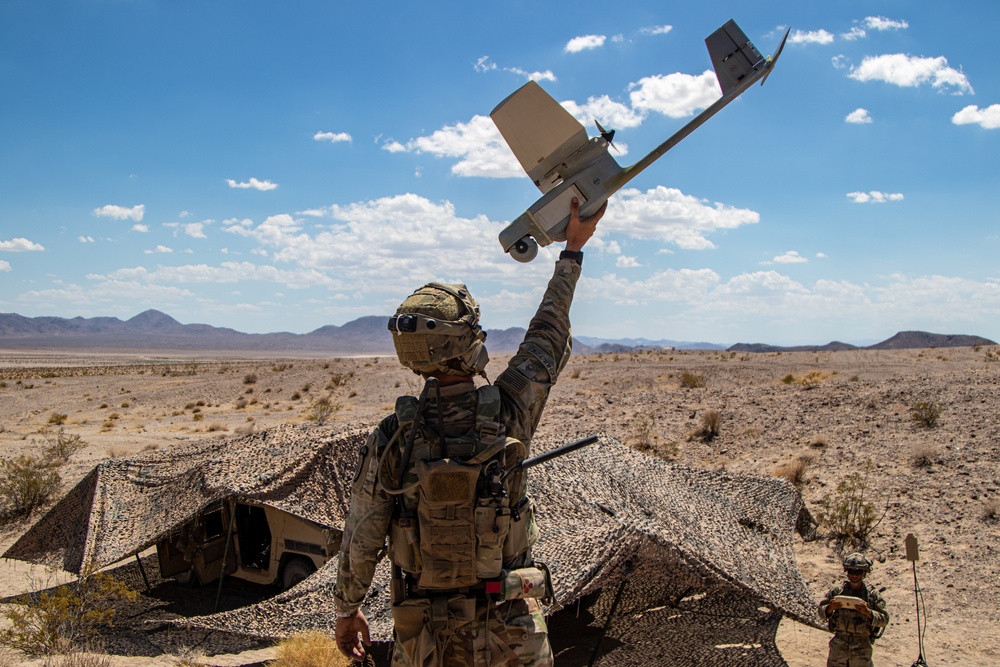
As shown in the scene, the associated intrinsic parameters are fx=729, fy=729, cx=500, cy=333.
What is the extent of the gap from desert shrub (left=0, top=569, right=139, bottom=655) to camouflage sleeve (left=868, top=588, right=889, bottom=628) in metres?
6.04

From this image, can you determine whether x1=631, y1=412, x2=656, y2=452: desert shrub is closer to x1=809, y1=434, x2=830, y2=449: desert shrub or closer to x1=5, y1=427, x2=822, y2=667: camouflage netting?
x1=809, y1=434, x2=830, y2=449: desert shrub

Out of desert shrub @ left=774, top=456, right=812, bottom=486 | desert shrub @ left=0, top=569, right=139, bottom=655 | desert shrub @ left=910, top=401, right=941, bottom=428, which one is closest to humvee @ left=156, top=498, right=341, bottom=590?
desert shrub @ left=0, top=569, right=139, bottom=655

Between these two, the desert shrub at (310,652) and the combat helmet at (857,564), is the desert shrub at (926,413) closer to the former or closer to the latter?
the combat helmet at (857,564)

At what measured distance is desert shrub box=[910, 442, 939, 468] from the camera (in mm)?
11102

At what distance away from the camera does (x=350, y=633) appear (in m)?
3.02

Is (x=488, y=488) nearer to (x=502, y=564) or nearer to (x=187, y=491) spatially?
(x=502, y=564)

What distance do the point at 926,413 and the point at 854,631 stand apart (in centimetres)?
969

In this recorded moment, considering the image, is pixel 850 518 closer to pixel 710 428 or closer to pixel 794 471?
pixel 794 471

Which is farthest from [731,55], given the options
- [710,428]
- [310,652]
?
[710,428]

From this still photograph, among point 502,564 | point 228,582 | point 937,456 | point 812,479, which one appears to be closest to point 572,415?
point 812,479

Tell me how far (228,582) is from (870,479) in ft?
30.0

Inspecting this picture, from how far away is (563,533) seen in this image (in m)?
5.39

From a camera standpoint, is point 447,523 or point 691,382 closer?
point 447,523

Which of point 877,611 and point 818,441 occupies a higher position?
point 818,441
